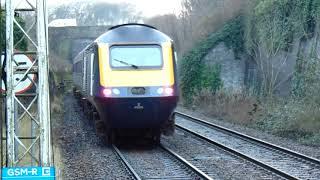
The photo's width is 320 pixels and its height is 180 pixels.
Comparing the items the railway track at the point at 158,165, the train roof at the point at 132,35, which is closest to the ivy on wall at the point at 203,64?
the train roof at the point at 132,35

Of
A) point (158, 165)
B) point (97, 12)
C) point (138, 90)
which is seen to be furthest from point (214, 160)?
point (97, 12)

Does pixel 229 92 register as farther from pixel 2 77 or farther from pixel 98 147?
pixel 2 77

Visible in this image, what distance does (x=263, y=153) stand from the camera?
13945mm

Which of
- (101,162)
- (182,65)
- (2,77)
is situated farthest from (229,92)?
(2,77)

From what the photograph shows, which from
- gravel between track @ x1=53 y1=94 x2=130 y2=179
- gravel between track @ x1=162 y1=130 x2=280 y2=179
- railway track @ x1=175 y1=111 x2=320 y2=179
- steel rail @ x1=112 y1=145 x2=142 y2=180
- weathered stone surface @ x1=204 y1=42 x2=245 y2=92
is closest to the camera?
steel rail @ x1=112 y1=145 x2=142 y2=180

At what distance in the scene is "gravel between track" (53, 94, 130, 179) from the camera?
11070 millimetres

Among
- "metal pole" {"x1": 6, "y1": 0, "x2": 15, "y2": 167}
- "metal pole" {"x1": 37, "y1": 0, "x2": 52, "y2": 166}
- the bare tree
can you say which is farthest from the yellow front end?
the bare tree

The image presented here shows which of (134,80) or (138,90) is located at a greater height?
(134,80)

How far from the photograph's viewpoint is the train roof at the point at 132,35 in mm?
14016

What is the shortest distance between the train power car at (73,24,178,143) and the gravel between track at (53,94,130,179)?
89cm

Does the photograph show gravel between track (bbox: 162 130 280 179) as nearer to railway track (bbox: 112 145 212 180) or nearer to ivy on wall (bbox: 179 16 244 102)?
railway track (bbox: 112 145 212 180)

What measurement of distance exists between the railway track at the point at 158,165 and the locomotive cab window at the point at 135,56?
7.07 feet

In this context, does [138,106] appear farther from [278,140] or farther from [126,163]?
[278,140]

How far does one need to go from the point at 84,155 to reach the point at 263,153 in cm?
446
